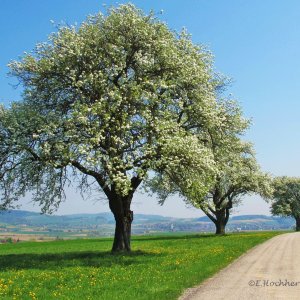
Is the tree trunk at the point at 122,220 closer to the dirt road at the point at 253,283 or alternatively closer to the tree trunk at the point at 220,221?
the dirt road at the point at 253,283

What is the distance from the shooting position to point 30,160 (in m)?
32.2

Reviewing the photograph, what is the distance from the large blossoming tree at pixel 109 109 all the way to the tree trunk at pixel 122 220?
0.43ft

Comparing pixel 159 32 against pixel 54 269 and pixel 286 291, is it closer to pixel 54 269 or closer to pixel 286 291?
pixel 54 269

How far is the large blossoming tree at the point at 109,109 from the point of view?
1213 inches

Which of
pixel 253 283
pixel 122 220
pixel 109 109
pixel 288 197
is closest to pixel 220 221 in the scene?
pixel 288 197

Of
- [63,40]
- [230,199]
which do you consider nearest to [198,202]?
[63,40]

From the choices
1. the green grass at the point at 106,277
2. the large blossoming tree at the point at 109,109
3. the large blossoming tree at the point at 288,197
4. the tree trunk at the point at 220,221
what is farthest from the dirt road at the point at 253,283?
the large blossoming tree at the point at 288,197

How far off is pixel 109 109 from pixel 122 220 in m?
10.3

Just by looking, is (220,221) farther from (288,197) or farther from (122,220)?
(122,220)

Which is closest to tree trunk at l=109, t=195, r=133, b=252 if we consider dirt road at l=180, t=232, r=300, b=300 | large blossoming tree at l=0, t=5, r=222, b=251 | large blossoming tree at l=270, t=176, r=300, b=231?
large blossoming tree at l=0, t=5, r=222, b=251

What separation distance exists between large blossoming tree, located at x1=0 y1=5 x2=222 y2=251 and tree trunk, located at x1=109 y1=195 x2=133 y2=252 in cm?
13

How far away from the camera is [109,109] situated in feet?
102

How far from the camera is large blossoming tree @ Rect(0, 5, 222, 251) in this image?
3081cm

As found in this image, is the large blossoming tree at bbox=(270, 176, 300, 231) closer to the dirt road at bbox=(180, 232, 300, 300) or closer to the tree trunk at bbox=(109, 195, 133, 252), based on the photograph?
the tree trunk at bbox=(109, 195, 133, 252)
